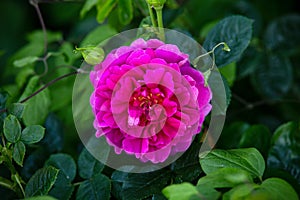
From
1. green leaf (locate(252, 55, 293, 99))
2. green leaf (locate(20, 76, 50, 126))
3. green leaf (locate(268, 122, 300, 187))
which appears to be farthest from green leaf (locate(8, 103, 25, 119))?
green leaf (locate(252, 55, 293, 99))

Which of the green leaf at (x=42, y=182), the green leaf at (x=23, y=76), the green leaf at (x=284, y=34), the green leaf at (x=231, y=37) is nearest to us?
the green leaf at (x=42, y=182)

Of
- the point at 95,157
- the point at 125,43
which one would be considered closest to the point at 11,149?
the point at 95,157

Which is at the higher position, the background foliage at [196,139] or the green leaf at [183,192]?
the green leaf at [183,192]

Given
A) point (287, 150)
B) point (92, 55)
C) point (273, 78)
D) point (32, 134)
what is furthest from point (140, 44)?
point (273, 78)

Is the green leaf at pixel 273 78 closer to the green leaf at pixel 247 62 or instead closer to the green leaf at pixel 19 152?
the green leaf at pixel 247 62

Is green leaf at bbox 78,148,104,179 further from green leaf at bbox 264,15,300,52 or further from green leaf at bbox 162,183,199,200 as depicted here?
green leaf at bbox 264,15,300,52

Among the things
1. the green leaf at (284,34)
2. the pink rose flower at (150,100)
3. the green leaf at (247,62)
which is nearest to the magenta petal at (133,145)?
the pink rose flower at (150,100)
